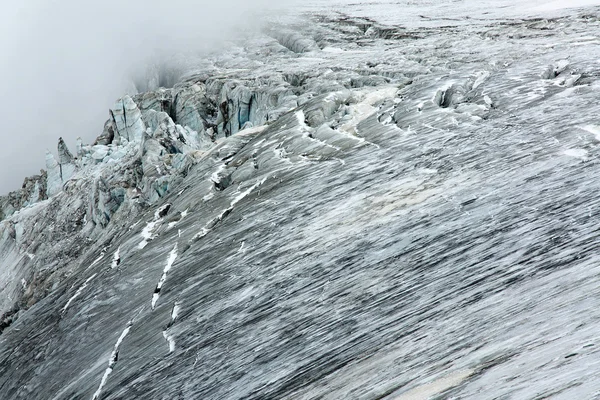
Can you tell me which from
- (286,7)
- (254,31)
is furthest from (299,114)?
(286,7)

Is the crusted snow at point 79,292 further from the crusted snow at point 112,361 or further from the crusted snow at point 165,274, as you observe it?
the crusted snow at point 112,361

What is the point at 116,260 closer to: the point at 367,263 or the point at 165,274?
the point at 165,274

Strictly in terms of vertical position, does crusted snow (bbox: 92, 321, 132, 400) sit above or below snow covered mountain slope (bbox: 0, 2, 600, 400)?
below

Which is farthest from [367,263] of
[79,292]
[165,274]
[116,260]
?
[79,292]

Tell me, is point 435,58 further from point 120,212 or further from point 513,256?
point 513,256

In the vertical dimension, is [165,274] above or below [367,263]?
below

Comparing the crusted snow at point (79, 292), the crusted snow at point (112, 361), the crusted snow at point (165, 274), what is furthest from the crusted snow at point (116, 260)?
the crusted snow at point (112, 361)

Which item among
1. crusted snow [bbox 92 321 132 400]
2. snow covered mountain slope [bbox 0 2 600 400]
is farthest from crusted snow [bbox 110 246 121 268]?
crusted snow [bbox 92 321 132 400]

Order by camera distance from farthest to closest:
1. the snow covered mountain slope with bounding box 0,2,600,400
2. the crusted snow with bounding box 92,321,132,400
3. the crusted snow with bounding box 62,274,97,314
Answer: the crusted snow with bounding box 62,274,97,314, the crusted snow with bounding box 92,321,132,400, the snow covered mountain slope with bounding box 0,2,600,400

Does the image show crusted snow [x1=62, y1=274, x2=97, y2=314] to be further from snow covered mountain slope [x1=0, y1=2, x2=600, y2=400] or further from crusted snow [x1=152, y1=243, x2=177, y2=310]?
crusted snow [x1=152, y1=243, x2=177, y2=310]
